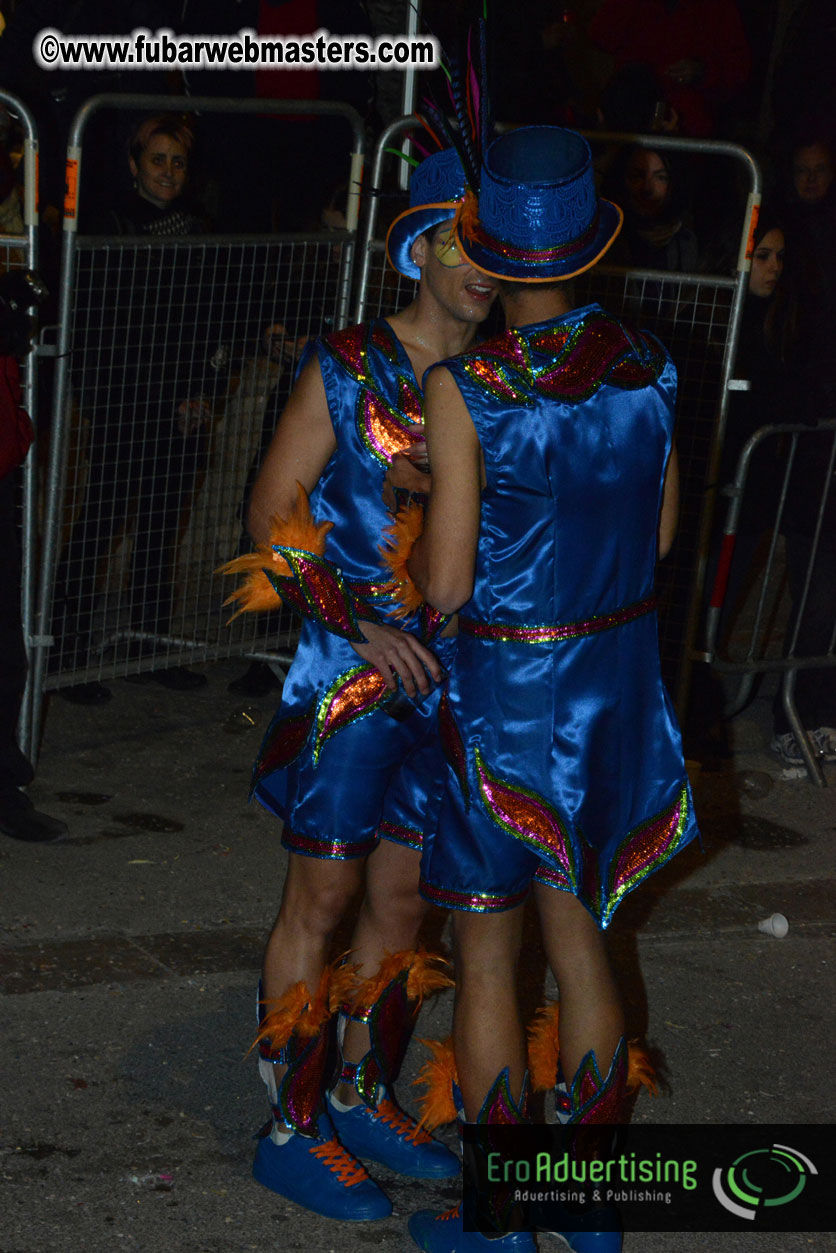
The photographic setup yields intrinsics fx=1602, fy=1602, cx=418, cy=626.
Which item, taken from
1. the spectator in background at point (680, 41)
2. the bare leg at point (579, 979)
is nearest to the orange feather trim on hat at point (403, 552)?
the bare leg at point (579, 979)

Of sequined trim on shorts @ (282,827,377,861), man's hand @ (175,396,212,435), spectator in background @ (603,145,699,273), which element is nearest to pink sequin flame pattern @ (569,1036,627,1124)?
sequined trim on shorts @ (282,827,377,861)

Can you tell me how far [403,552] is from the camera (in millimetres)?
3039

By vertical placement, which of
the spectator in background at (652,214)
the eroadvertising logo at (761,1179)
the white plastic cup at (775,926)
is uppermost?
the spectator in background at (652,214)

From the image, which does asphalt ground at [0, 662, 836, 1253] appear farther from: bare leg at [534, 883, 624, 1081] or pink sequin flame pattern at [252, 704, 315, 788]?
pink sequin flame pattern at [252, 704, 315, 788]

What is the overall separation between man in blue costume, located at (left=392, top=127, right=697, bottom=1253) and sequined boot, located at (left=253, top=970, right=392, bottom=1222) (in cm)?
21

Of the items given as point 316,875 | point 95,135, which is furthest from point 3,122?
point 316,875

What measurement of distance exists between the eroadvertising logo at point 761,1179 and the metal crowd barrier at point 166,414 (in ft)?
9.80

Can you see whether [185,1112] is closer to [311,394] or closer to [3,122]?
[311,394]

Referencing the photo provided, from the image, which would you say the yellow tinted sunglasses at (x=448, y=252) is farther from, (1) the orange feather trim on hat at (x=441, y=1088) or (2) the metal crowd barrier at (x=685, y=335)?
(2) the metal crowd barrier at (x=685, y=335)

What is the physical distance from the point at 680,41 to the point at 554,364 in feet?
24.3

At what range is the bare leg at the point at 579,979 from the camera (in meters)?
2.91

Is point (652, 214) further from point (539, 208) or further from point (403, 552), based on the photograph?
point (539, 208)

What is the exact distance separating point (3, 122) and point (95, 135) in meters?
1.05

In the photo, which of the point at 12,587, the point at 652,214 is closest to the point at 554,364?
the point at 12,587
